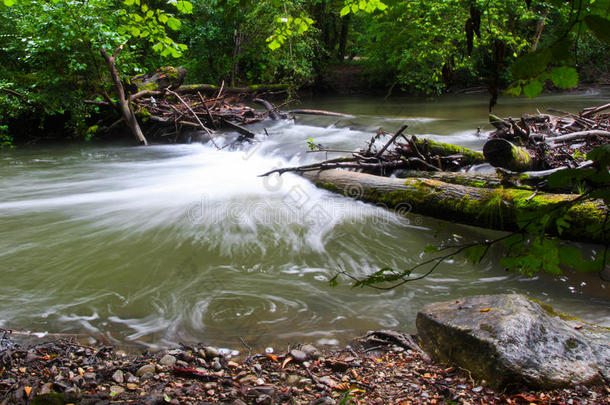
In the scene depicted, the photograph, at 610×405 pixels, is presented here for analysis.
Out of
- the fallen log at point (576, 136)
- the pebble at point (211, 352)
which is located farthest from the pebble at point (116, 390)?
the fallen log at point (576, 136)

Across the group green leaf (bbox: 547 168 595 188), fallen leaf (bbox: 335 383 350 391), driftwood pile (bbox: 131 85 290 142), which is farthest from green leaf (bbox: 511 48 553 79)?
driftwood pile (bbox: 131 85 290 142)

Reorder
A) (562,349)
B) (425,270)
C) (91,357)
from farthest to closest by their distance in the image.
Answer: (425,270) → (91,357) → (562,349)

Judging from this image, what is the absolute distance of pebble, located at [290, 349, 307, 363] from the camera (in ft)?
9.16

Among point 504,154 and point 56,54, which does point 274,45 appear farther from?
point 56,54

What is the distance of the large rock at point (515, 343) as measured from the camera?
2273mm

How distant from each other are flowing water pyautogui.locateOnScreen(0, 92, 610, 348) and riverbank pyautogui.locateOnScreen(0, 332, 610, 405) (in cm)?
32

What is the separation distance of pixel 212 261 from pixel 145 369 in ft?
7.00

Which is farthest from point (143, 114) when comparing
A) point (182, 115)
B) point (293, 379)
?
point (293, 379)

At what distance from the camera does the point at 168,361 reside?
2.69 m

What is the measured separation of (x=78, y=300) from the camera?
3.74 metres

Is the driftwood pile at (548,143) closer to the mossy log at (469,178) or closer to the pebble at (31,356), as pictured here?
the mossy log at (469,178)

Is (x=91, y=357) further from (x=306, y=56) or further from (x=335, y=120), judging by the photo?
(x=306, y=56)

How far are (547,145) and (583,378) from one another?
4.47 m

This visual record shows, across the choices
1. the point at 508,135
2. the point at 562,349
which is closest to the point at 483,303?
the point at 562,349
